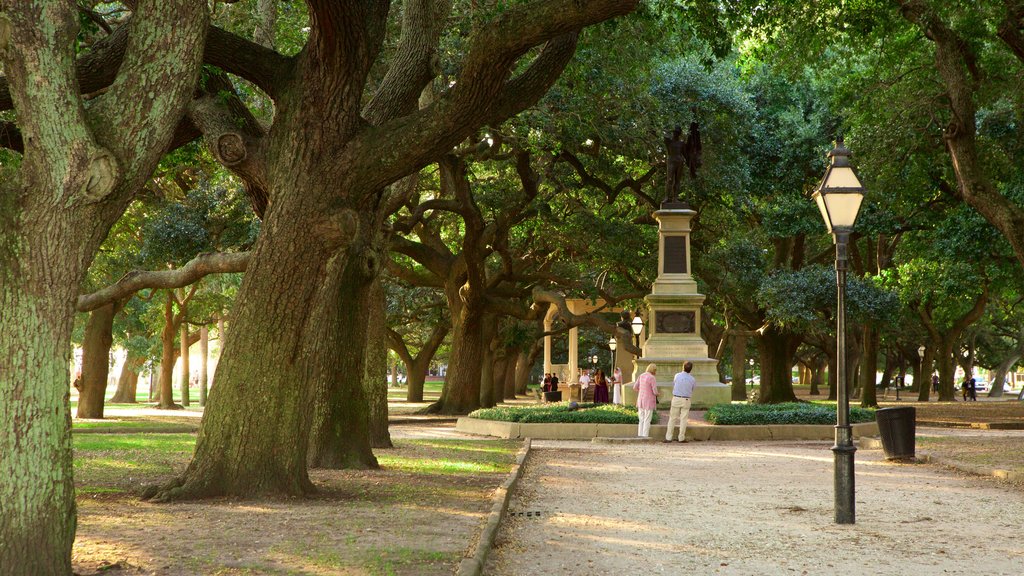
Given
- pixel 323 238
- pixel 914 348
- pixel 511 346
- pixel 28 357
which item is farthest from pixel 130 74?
pixel 914 348

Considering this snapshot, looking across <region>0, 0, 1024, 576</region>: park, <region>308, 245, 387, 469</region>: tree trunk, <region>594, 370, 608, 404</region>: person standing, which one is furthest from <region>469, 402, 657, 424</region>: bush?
<region>594, 370, 608, 404</region>: person standing

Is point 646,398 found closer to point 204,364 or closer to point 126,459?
point 126,459

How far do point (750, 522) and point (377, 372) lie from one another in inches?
316

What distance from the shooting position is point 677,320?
80.9 feet

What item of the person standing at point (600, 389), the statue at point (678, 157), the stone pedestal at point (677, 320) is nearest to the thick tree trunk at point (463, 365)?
A: the person standing at point (600, 389)

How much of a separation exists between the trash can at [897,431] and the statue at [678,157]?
27.2 ft

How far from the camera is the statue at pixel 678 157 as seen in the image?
21891 millimetres

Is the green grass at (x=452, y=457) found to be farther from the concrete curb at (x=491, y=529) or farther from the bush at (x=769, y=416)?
the bush at (x=769, y=416)

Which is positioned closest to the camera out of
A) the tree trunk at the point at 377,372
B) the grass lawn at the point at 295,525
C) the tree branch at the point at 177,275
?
the grass lawn at the point at 295,525

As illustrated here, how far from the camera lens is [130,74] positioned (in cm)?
613

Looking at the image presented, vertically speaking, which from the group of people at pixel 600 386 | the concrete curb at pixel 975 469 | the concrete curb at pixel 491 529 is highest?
the group of people at pixel 600 386

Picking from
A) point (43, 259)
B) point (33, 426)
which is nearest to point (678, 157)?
point (43, 259)

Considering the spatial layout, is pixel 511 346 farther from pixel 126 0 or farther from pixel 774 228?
pixel 126 0

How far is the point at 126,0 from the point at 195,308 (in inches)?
1013
